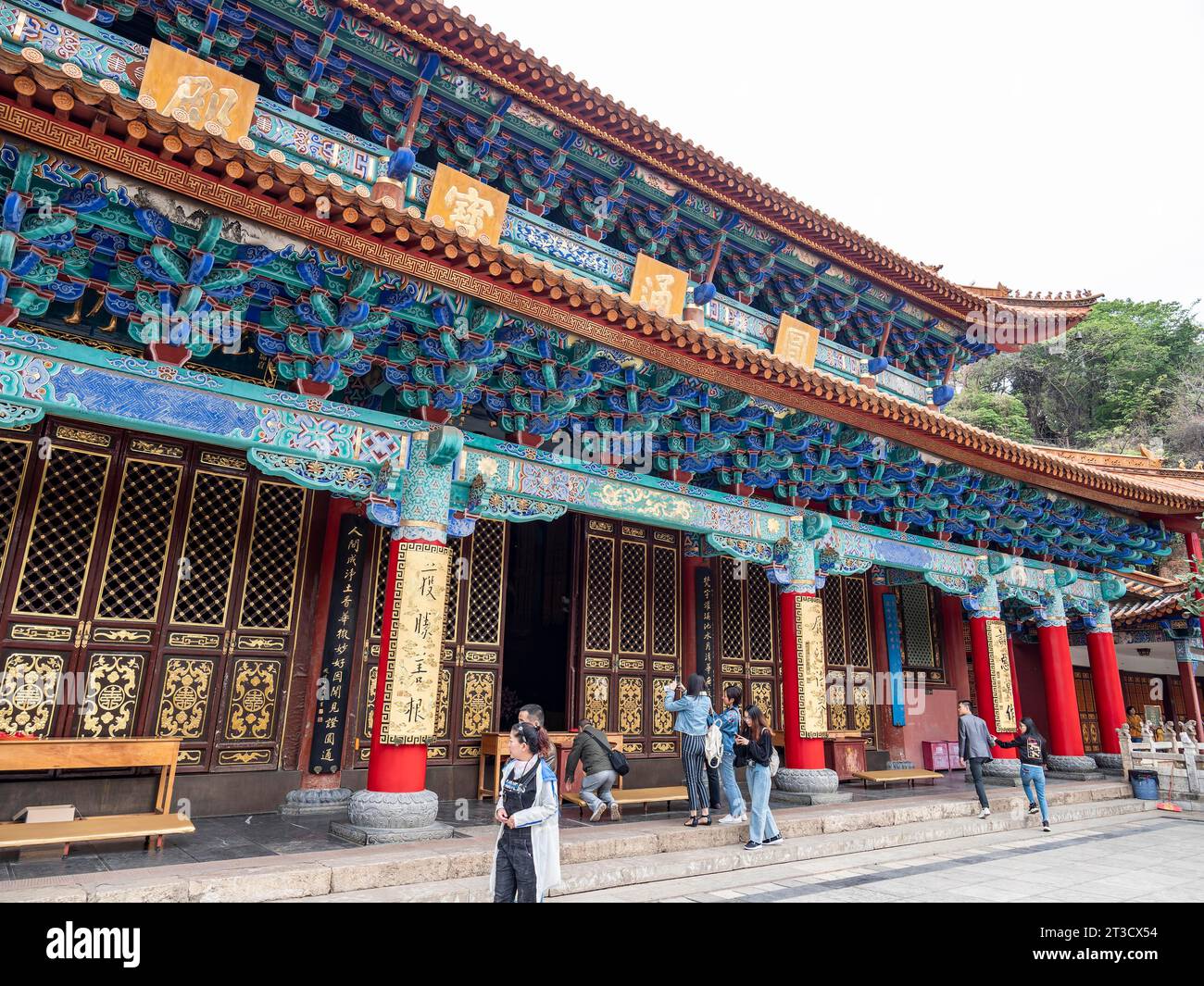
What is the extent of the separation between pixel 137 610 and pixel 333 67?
4.97 m

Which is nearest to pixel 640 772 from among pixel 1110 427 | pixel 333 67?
pixel 333 67

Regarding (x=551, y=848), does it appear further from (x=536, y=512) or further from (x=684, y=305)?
(x=684, y=305)

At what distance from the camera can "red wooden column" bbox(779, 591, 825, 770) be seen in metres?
8.12

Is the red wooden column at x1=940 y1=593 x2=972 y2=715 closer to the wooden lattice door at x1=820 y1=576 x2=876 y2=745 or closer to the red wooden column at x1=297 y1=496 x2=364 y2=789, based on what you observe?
the wooden lattice door at x1=820 y1=576 x2=876 y2=745

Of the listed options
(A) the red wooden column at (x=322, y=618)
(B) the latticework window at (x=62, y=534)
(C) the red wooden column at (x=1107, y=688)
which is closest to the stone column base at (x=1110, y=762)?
(C) the red wooden column at (x=1107, y=688)

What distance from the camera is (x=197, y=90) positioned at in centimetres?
631

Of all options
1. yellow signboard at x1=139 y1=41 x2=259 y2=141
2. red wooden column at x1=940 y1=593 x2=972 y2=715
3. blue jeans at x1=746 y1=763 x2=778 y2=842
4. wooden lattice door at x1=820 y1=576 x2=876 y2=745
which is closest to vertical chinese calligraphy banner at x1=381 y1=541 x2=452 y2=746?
blue jeans at x1=746 y1=763 x2=778 y2=842

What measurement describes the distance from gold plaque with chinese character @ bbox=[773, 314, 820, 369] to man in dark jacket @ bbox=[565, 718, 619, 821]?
5748 mm

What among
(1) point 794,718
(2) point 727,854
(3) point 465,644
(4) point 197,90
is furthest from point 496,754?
(4) point 197,90

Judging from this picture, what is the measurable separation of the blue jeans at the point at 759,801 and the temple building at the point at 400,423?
2196 mm

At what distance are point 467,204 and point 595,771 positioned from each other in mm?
5523

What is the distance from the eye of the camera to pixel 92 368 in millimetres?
4699

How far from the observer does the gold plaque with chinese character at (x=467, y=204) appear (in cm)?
747

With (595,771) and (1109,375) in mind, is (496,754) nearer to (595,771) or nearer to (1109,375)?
(595,771)
